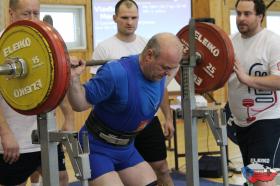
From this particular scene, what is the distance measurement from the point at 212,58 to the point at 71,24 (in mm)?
4092

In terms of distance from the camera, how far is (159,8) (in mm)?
7094

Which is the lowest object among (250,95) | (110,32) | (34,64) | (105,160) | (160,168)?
(160,168)

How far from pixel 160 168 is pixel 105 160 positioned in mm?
977

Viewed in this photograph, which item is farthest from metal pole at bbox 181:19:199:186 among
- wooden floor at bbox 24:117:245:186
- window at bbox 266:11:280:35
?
window at bbox 266:11:280:35

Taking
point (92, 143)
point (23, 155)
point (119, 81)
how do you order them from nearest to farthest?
1. point (119, 81)
2. point (92, 143)
3. point (23, 155)

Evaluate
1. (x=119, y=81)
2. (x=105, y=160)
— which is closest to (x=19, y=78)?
(x=119, y=81)

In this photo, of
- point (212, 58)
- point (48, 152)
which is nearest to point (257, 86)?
point (212, 58)

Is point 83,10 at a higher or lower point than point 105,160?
higher

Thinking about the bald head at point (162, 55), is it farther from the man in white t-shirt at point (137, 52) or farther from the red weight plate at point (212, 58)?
the man in white t-shirt at point (137, 52)

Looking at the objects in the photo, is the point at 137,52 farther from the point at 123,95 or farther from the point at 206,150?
the point at 206,150

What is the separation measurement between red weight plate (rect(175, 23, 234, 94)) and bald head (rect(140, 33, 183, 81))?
416 mm

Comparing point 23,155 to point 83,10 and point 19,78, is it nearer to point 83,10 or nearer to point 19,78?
point 19,78

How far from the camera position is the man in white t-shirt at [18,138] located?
232 cm

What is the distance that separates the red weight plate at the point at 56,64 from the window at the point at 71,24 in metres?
4.45
